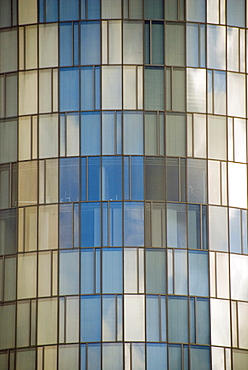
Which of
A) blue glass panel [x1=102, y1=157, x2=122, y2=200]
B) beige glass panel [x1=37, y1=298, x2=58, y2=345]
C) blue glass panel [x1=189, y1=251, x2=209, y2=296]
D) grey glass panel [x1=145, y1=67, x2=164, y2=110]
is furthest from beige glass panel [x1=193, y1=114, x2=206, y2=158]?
beige glass panel [x1=37, y1=298, x2=58, y2=345]

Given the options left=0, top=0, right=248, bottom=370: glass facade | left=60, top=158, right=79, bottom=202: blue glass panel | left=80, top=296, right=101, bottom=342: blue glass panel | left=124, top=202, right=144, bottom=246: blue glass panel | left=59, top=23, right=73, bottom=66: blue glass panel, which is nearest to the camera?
left=80, top=296, right=101, bottom=342: blue glass panel

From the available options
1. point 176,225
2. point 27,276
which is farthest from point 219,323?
point 27,276

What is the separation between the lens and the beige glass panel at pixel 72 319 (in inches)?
1996

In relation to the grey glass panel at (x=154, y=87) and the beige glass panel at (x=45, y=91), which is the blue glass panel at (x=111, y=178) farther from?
the beige glass panel at (x=45, y=91)

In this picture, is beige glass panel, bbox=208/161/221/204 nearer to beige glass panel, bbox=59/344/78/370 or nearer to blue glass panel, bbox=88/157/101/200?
blue glass panel, bbox=88/157/101/200

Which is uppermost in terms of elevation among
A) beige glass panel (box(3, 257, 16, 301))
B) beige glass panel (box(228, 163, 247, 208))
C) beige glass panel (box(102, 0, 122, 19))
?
beige glass panel (box(102, 0, 122, 19))

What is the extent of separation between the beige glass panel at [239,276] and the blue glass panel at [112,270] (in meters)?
5.65

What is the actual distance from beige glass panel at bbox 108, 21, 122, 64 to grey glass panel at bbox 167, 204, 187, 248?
7.83 meters

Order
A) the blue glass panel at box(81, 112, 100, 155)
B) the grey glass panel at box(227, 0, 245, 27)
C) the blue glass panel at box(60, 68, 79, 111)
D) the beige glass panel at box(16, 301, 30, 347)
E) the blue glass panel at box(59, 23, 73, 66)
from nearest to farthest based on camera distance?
the beige glass panel at box(16, 301, 30, 347)
the blue glass panel at box(81, 112, 100, 155)
the blue glass panel at box(60, 68, 79, 111)
the blue glass panel at box(59, 23, 73, 66)
the grey glass panel at box(227, 0, 245, 27)

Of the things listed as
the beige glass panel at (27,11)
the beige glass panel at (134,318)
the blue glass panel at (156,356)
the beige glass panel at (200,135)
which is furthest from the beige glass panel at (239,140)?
the beige glass panel at (27,11)

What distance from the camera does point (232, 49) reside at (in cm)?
5441

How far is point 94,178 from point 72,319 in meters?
6.93

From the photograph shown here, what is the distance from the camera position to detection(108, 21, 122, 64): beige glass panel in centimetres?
5294

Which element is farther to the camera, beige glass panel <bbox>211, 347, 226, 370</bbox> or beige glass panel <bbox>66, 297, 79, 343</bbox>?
beige glass panel <bbox>211, 347, 226, 370</bbox>
